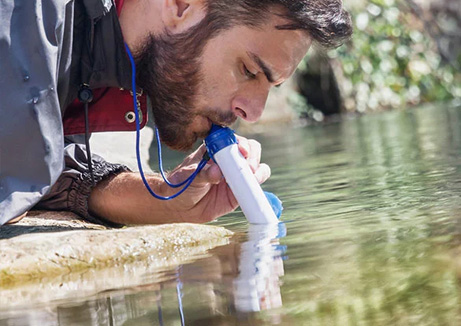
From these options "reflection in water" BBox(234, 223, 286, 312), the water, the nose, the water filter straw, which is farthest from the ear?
"reflection in water" BBox(234, 223, 286, 312)

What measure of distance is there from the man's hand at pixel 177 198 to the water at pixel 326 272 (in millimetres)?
96

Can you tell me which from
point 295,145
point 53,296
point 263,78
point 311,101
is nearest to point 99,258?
point 53,296

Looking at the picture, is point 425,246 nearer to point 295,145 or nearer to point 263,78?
point 263,78

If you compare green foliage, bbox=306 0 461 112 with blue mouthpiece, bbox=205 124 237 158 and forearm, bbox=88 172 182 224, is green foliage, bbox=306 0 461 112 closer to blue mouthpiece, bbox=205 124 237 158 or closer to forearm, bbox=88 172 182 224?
forearm, bbox=88 172 182 224

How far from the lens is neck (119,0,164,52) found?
9.02 ft

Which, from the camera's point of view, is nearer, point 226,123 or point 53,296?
point 53,296

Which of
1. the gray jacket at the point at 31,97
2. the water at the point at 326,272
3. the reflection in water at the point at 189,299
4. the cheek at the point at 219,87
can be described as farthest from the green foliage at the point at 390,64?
the reflection in water at the point at 189,299

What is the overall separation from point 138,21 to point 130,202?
58cm

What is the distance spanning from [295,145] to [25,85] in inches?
141

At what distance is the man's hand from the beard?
94 millimetres

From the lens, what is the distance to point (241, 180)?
2.47 metres

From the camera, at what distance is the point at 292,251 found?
190cm

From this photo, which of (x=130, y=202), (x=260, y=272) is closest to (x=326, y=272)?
(x=260, y=272)

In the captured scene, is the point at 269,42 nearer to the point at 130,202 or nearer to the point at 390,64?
the point at 130,202
